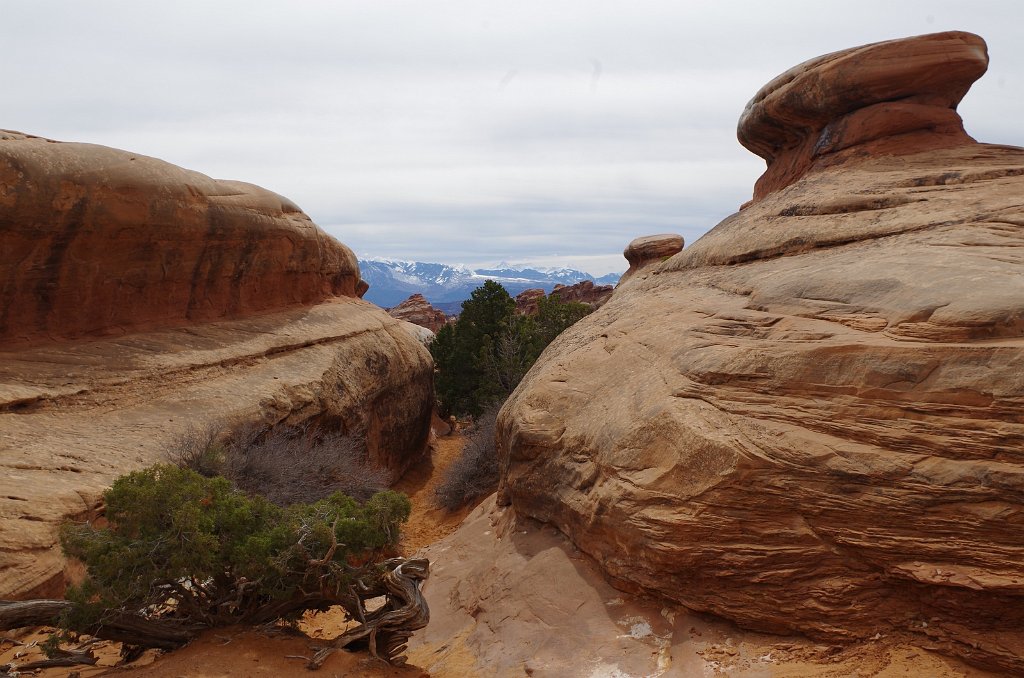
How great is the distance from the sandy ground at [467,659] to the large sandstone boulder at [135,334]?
2.11 metres

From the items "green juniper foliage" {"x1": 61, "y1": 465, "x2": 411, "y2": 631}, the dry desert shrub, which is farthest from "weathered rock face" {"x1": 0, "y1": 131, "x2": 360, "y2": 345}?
"green juniper foliage" {"x1": 61, "y1": 465, "x2": 411, "y2": 631}

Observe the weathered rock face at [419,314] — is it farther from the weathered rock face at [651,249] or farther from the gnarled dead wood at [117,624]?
the gnarled dead wood at [117,624]

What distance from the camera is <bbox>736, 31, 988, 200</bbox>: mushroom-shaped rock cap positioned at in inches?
471

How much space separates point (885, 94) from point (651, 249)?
853 centimetres

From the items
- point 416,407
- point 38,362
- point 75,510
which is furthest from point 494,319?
point 75,510

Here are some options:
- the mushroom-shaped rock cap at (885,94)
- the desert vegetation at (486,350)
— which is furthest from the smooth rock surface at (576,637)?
the desert vegetation at (486,350)

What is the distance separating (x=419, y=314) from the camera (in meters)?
58.5

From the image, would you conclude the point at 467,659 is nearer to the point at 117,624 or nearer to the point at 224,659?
the point at 224,659

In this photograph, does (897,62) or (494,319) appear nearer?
(897,62)

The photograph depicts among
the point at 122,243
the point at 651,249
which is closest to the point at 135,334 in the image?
the point at 122,243

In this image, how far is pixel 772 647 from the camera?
7316 mm

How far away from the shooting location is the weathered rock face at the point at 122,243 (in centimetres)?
1320

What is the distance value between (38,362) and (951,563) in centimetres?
1478

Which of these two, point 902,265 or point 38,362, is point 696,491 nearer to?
point 902,265
